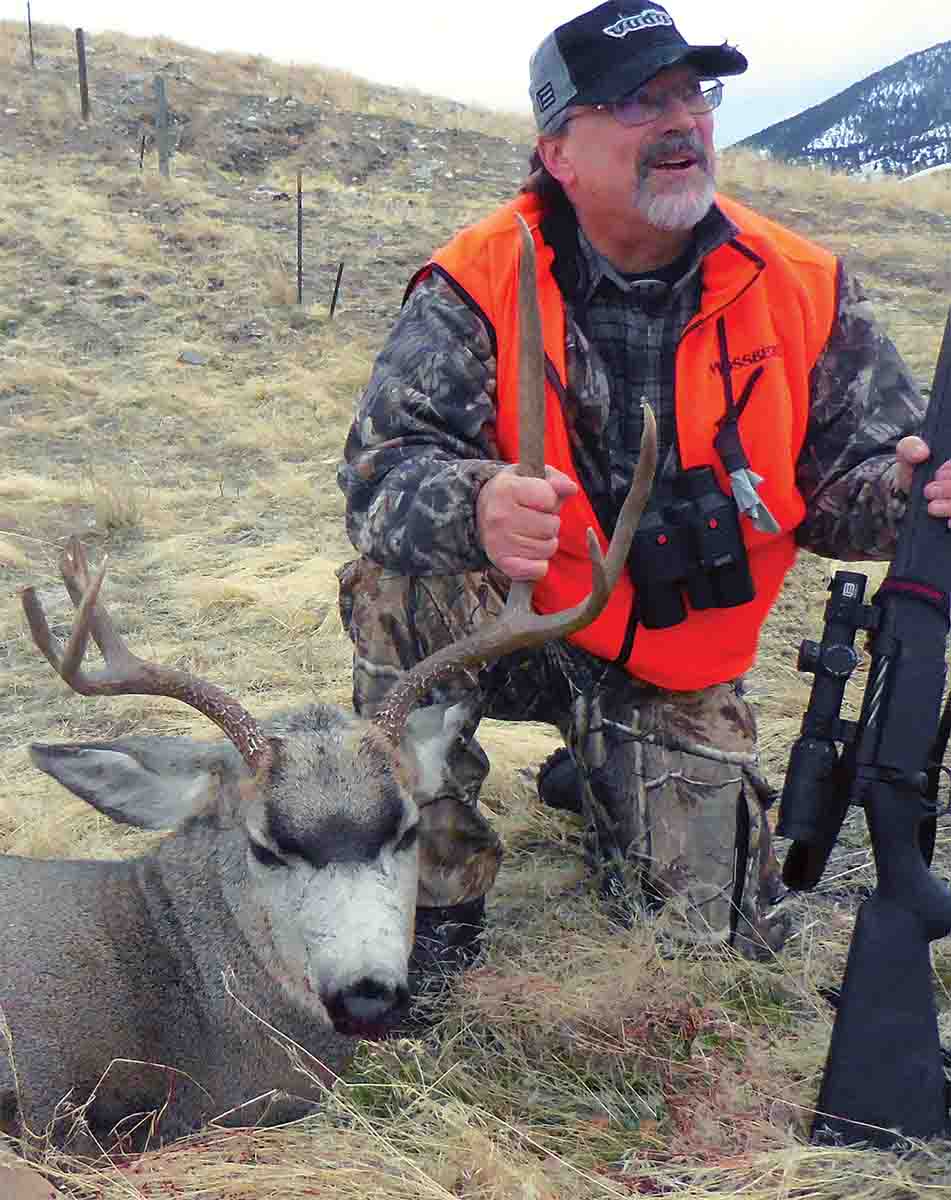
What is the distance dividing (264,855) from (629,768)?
1449mm

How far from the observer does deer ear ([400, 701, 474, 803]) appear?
3383 mm

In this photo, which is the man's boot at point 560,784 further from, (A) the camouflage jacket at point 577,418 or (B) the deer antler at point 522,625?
(B) the deer antler at point 522,625

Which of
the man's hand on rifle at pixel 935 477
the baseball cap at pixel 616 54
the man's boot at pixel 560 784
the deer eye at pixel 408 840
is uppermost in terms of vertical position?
the baseball cap at pixel 616 54

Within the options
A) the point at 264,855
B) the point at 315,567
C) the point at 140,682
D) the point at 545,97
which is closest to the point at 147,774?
the point at 140,682

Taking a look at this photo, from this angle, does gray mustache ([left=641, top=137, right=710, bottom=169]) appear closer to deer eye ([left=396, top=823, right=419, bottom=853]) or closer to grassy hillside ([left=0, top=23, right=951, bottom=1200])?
deer eye ([left=396, top=823, right=419, bottom=853])

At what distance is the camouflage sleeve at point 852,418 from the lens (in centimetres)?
386

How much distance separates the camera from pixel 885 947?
8.66ft

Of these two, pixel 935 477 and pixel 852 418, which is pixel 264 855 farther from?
pixel 852 418

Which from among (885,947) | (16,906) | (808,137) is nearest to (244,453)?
(16,906)

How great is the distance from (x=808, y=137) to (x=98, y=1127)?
36.5m

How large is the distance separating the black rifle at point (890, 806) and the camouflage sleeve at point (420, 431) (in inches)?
45.3

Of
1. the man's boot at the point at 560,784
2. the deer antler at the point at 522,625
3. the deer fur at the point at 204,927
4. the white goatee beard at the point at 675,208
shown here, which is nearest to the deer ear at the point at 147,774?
the deer fur at the point at 204,927

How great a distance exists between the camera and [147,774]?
3.32m

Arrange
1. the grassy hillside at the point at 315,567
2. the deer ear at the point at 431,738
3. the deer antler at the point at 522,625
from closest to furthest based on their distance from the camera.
→ the grassy hillside at the point at 315,567 < the deer antler at the point at 522,625 < the deer ear at the point at 431,738
